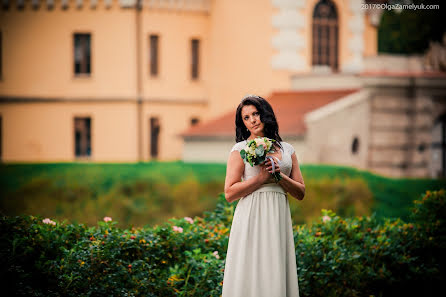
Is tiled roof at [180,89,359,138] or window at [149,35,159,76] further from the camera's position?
window at [149,35,159,76]

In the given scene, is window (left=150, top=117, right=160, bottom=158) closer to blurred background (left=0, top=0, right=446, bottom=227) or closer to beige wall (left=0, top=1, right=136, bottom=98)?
blurred background (left=0, top=0, right=446, bottom=227)

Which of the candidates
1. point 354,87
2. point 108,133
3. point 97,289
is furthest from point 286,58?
point 97,289

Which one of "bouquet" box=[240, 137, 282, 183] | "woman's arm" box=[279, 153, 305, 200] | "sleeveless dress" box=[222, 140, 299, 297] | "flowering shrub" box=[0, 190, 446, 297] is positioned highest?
"bouquet" box=[240, 137, 282, 183]

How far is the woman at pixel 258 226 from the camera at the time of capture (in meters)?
4.21

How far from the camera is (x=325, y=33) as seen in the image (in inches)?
815

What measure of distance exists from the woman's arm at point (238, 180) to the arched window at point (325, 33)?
1717 centimetres

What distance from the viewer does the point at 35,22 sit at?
74.6ft

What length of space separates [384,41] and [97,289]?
→ 22455 millimetres

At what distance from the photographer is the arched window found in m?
20.6

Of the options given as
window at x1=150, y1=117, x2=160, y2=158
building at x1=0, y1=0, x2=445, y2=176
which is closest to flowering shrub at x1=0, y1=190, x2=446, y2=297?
building at x1=0, y1=0, x2=445, y2=176

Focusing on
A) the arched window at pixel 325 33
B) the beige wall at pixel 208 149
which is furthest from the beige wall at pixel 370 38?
the beige wall at pixel 208 149

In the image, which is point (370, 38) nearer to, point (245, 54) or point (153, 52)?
point (245, 54)

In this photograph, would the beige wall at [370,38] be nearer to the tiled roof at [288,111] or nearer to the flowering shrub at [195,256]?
the tiled roof at [288,111]

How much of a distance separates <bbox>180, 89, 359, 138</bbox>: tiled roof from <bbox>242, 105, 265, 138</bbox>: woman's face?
11.7 metres
